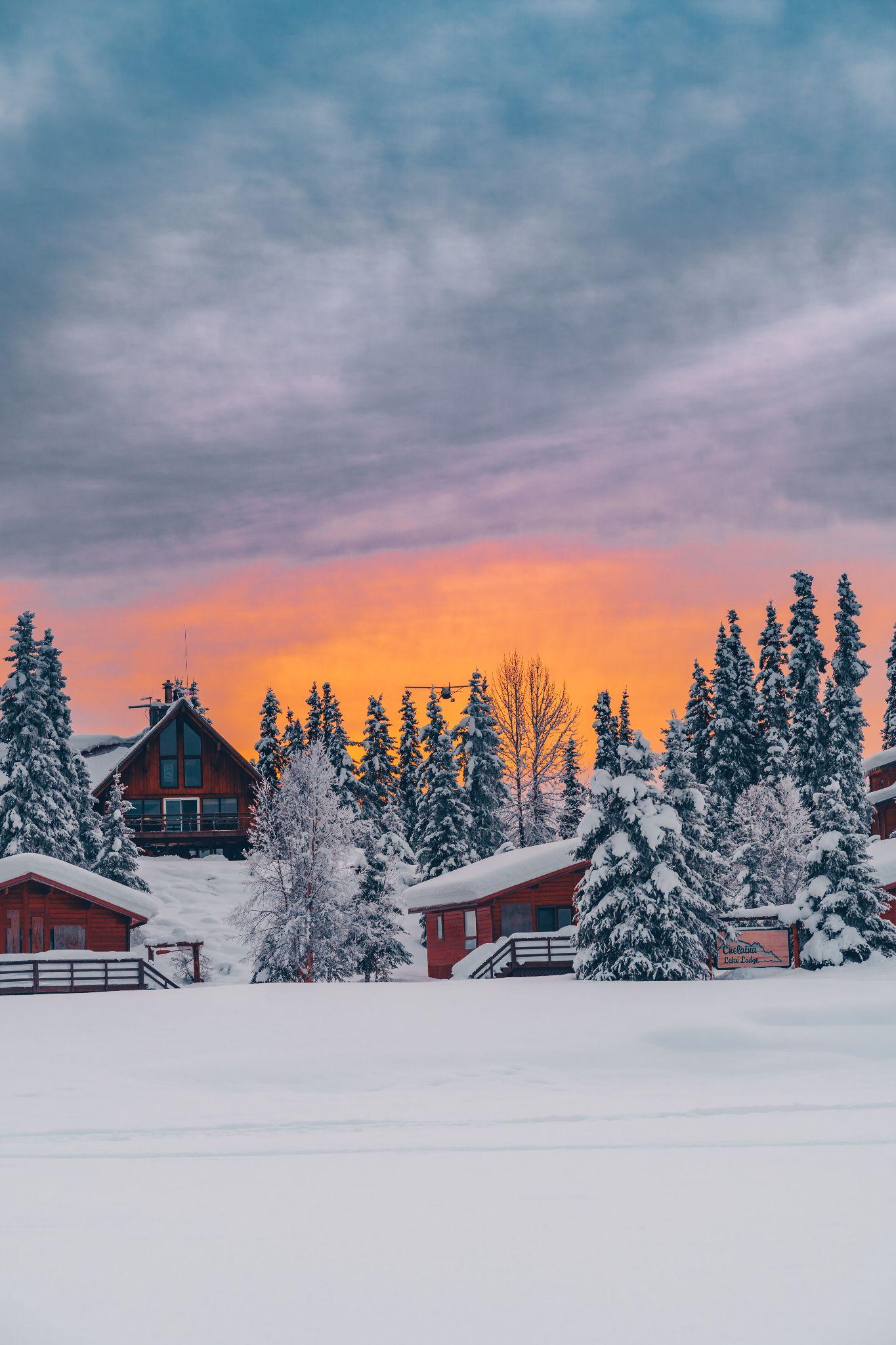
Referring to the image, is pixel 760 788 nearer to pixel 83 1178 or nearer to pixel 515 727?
pixel 515 727

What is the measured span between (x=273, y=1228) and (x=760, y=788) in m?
60.4

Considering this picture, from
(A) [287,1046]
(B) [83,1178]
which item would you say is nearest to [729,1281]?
(B) [83,1178]

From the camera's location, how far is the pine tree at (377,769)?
83625 mm

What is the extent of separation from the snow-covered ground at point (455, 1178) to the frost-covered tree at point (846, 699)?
3921 cm

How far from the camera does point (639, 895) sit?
35812 mm

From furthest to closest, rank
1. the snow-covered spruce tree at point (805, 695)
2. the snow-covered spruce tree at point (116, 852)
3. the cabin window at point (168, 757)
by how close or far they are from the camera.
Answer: the cabin window at point (168, 757)
the snow-covered spruce tree at point (805, 695)
the snow-covered spruce tree at point (116, 852)

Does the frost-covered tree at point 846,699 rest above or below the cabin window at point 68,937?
above

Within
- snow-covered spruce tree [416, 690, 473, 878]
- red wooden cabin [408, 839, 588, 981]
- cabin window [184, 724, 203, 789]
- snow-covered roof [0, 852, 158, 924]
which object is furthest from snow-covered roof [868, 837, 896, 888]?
cabin window [184, 724, 203, 789]

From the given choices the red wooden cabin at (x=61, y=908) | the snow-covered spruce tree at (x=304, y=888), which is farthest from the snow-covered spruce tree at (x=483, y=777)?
the red wooden cabin at (x=61, y=908)

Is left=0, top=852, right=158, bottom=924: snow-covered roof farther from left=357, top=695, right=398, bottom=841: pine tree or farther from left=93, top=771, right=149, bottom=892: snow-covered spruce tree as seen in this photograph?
left=357, top=695, right=398, bottom=841: pine tree

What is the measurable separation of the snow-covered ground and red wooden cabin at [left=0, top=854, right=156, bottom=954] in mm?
15746

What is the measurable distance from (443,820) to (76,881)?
80.6 ft

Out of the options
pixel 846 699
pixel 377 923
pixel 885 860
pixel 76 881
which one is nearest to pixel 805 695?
pixel 846 699

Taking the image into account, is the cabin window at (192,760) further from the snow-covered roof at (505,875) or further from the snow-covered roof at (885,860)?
the snow-covered roof at (885,860)
